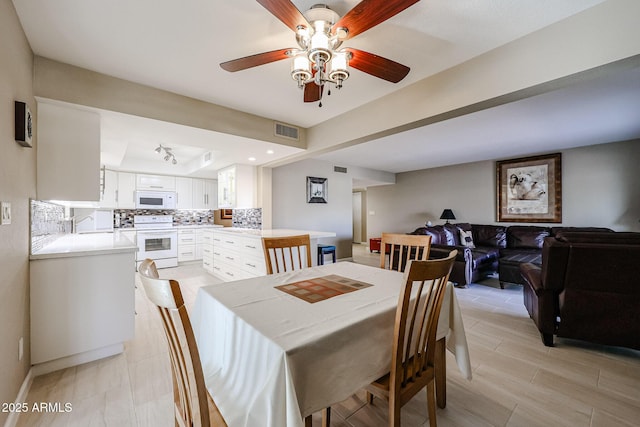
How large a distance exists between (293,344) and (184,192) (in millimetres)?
6322

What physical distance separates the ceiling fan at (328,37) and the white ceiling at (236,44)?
17 centimetres

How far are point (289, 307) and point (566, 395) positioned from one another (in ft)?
6.59

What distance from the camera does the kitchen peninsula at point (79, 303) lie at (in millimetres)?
1893

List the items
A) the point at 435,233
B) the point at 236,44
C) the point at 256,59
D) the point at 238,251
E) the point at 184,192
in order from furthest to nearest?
the point at 184,192 → the point at 435,233 → the point at 238,251 → the point at 236,44 → the point at 256,59

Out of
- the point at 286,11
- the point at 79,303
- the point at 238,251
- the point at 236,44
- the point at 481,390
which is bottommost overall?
the point at 481,390

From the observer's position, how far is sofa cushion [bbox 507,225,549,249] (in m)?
4.84

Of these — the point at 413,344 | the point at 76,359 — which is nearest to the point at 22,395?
the point at 76,359

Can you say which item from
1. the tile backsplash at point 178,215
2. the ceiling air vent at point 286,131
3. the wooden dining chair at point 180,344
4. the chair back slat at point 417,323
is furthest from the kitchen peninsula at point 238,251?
the wooden dining chair at point 180,344

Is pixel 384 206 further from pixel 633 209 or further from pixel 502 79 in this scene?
pixel 502 79

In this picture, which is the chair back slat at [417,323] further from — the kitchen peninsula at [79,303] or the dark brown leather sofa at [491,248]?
the dark brown leather sofa at [491,248]

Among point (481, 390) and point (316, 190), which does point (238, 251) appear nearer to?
point (316, 190)

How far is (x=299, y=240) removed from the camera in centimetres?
217

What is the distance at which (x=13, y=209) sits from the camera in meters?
1.53

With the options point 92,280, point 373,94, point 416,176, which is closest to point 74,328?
point 92,280
